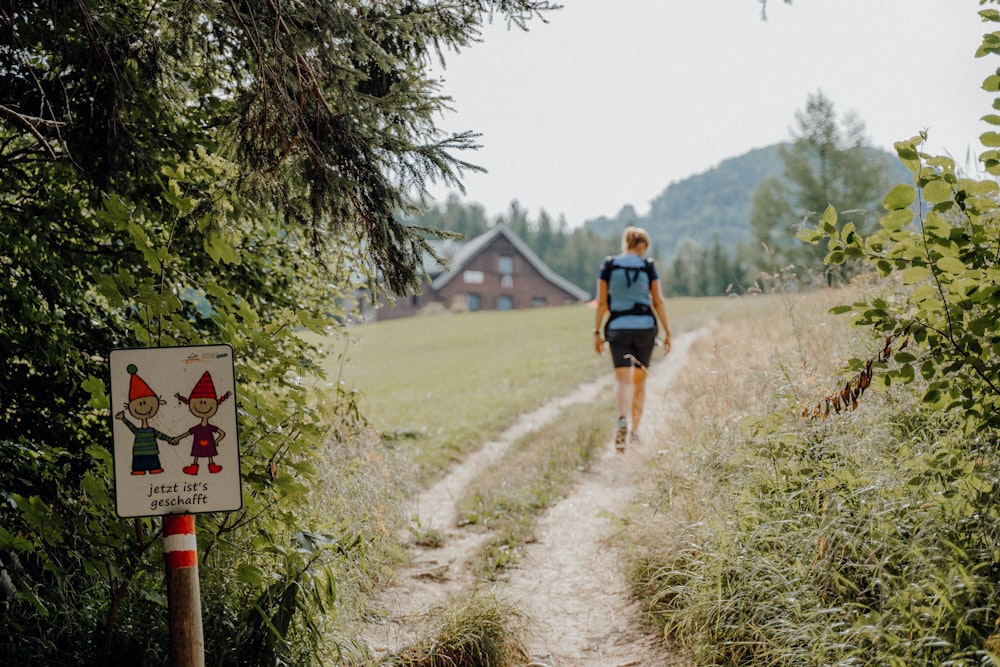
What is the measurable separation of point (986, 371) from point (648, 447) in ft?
14.6

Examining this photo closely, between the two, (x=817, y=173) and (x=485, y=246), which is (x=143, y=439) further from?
(x=485, y=246)

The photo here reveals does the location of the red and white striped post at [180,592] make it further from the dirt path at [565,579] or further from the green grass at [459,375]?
the green grass at [459,375]

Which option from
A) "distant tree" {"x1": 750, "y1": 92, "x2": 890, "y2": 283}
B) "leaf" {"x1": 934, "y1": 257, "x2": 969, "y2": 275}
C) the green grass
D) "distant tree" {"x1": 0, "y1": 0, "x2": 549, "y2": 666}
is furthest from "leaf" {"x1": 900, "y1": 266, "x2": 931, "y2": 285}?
"distant tree" {"x1": 750, "y1": 92, "x2": 890, "y2": 283}

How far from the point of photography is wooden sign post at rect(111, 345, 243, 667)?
257 cm

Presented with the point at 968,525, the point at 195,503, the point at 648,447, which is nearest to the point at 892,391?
the point at 968,525

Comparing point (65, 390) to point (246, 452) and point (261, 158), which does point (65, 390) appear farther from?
point (261, 158)

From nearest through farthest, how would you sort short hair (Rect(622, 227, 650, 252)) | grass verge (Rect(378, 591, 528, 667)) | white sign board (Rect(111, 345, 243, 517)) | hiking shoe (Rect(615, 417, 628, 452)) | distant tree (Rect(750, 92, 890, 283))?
white sign board (Rect(111, 345, 243, 517)), grass verge (Rect(378, 591, 528, 667)), hiking shoe (Rect(615, 417, 628, 452)), short hair (Rect(622, 227, 650, 252)), distant tree (Rect(750, 92, 890, 283))

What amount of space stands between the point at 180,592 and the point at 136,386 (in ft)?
2.48

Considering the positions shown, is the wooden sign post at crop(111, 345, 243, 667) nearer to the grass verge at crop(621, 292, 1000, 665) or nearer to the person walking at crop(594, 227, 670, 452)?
the grass verge at crop(621, 292, 1000, 665)

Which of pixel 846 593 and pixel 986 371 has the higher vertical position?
pixel 986 371

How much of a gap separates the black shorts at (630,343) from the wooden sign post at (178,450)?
5.67m

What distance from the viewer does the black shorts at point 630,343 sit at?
785 cm

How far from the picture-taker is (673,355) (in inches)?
733

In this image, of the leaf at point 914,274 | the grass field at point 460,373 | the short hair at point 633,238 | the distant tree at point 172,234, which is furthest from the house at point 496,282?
the leaf at point 914,274
